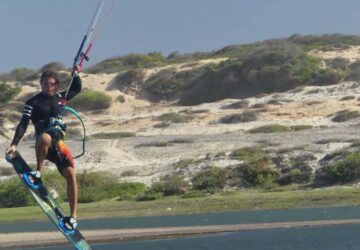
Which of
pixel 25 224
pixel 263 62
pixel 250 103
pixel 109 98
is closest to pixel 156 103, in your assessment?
pixel 109 98

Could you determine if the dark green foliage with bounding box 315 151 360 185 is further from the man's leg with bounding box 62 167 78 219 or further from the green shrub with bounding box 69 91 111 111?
the green shrub with bounding box 69 91 111 111

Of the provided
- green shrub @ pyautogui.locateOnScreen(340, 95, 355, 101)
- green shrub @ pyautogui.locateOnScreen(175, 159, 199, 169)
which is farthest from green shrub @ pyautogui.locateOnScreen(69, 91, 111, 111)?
green shrub @ pyautogui.locateOnScreen(175, 159, 199, 169)

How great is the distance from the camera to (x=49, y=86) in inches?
475

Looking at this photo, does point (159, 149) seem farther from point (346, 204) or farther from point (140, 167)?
point (346, 204)

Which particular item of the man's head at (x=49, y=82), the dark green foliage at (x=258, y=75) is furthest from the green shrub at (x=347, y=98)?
the man's head at (x=49, y=82)

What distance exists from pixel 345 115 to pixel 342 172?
13.9 metres

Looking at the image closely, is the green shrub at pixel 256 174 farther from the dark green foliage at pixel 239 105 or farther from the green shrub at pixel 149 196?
the dark green foliage at pixel 239 105

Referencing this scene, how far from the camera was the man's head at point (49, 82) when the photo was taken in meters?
11.9

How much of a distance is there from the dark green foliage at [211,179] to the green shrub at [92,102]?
27.8 m

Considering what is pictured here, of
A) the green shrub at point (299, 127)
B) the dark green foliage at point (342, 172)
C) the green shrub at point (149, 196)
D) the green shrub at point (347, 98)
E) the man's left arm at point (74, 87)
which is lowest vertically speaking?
the green shrub at point (347, 98)

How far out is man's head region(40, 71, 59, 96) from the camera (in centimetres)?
1193

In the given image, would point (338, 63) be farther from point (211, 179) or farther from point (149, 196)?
point (149, 196)

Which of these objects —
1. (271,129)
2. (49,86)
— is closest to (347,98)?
(271,129)

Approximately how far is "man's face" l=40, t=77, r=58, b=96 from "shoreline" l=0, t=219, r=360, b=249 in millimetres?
13505
